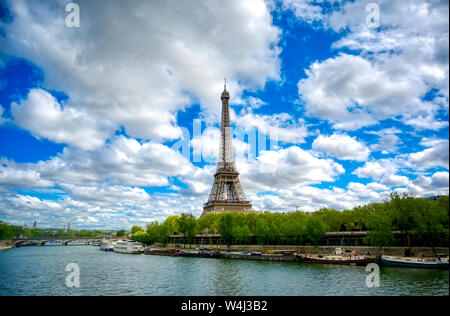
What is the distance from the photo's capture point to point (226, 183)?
136625 mm

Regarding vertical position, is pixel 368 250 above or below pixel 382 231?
below

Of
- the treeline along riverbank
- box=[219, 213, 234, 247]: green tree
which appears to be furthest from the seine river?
box=[219, 213, 234, 247]: green tree

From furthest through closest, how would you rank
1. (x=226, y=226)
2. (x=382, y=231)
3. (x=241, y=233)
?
(x=226, y=226) → (x=241, y=233) → (x=382, y=231)

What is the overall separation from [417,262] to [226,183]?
9292 centimetres

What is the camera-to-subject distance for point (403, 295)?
29.6m

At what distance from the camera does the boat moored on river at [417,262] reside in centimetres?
4675

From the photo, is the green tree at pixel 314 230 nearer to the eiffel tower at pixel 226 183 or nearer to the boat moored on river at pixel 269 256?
the boat moored on river at pixel 269 256

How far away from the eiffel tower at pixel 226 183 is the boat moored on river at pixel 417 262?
78.1 meters

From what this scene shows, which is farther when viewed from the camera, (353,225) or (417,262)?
(353,225)

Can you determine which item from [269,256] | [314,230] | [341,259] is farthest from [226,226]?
[341,259]

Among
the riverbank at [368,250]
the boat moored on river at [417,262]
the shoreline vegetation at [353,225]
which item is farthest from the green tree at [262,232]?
the boat moored on river at [417,262]

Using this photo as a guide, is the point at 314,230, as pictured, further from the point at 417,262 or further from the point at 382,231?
the point at 417,262

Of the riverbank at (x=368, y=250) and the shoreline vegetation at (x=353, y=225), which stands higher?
the shoreline vegetation at (x=353, y=225)
